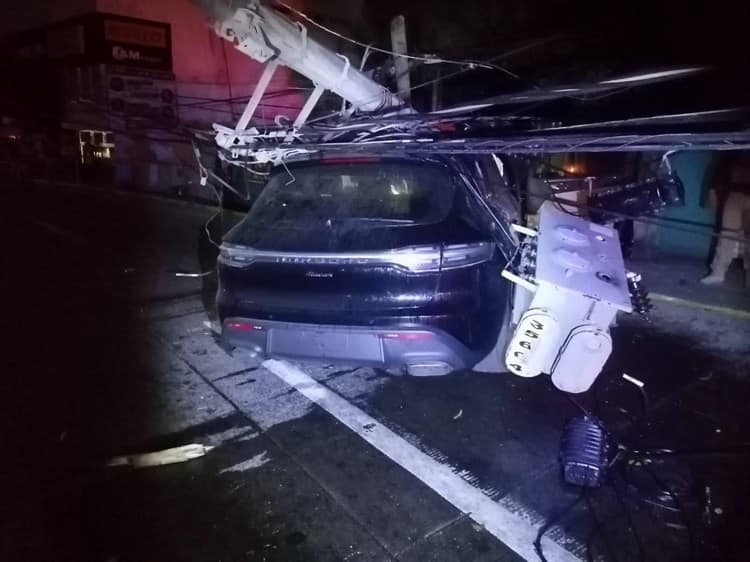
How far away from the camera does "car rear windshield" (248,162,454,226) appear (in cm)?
380

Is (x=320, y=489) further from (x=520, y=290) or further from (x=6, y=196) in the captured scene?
(x=6, y=196)

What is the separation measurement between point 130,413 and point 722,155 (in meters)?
8.55

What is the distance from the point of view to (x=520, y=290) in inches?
160

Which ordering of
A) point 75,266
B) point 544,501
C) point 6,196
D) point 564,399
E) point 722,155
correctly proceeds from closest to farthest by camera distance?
point 544,501, point 564,399, point 722,155, point 75,266, point 6,196

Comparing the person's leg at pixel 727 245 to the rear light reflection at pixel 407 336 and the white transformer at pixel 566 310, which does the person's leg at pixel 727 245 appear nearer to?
the white transformer at pixel 566 310

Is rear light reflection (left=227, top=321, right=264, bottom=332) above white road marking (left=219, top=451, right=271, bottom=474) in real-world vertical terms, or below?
above

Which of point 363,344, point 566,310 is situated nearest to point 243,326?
point 363,344

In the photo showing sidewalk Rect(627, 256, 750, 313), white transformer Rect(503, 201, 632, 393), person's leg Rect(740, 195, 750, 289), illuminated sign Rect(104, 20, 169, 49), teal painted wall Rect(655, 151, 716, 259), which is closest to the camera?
white transformer Rect(503, 201, 632, 393)

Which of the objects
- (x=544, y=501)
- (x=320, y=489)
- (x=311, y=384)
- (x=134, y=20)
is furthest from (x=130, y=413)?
(x=134, y=20)

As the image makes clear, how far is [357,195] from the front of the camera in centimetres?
406

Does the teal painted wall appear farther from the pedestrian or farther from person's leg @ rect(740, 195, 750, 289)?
person's leg @ rect(740, 195, 750, 289)

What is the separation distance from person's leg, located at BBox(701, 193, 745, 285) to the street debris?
6886mm

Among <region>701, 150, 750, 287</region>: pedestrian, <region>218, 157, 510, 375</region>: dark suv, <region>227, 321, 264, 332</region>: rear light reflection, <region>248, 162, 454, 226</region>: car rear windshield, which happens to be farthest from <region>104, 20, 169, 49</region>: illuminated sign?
<region>227, 321, 264, 332</region>: rear light reflection

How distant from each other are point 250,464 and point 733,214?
23.1ft
